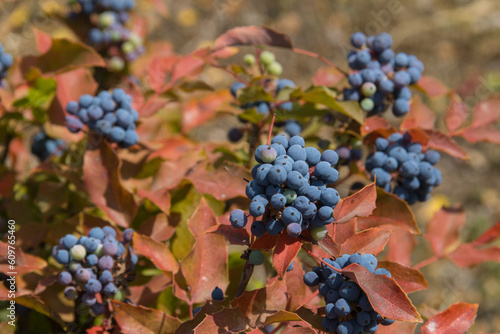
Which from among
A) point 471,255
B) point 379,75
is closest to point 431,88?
point 379,75

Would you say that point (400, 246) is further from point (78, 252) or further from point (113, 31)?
point (113, 31)

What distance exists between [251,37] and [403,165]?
16.9 inches

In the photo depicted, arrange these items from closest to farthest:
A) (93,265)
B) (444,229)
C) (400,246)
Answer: (93,265) → (400,246) → (444,229)

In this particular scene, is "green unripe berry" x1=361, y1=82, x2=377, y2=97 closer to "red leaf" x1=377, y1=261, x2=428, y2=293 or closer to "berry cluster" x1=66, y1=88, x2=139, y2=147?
"red leaf" x1=377, y1=261, x2=428, y2=293

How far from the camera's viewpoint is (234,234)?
0.81 m

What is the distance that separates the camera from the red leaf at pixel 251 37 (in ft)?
3.65

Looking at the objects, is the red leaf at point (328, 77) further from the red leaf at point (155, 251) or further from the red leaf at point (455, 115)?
the red leaf at point (155, 251)

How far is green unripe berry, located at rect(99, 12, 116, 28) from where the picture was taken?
160 centimetres

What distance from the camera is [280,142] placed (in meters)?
0.83

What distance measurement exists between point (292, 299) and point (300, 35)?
2.83 m

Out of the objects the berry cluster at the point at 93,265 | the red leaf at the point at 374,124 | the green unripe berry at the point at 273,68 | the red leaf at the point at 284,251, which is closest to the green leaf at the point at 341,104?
the red leaf at the point at 374,124

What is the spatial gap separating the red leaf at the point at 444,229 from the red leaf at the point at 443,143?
0.31 metres

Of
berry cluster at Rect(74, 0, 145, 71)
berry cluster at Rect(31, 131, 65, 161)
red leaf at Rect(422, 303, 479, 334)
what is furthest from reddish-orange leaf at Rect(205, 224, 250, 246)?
berry cluster at Rect(74, 0, 145, 71)

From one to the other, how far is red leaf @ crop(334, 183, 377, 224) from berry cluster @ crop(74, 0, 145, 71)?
110cm
